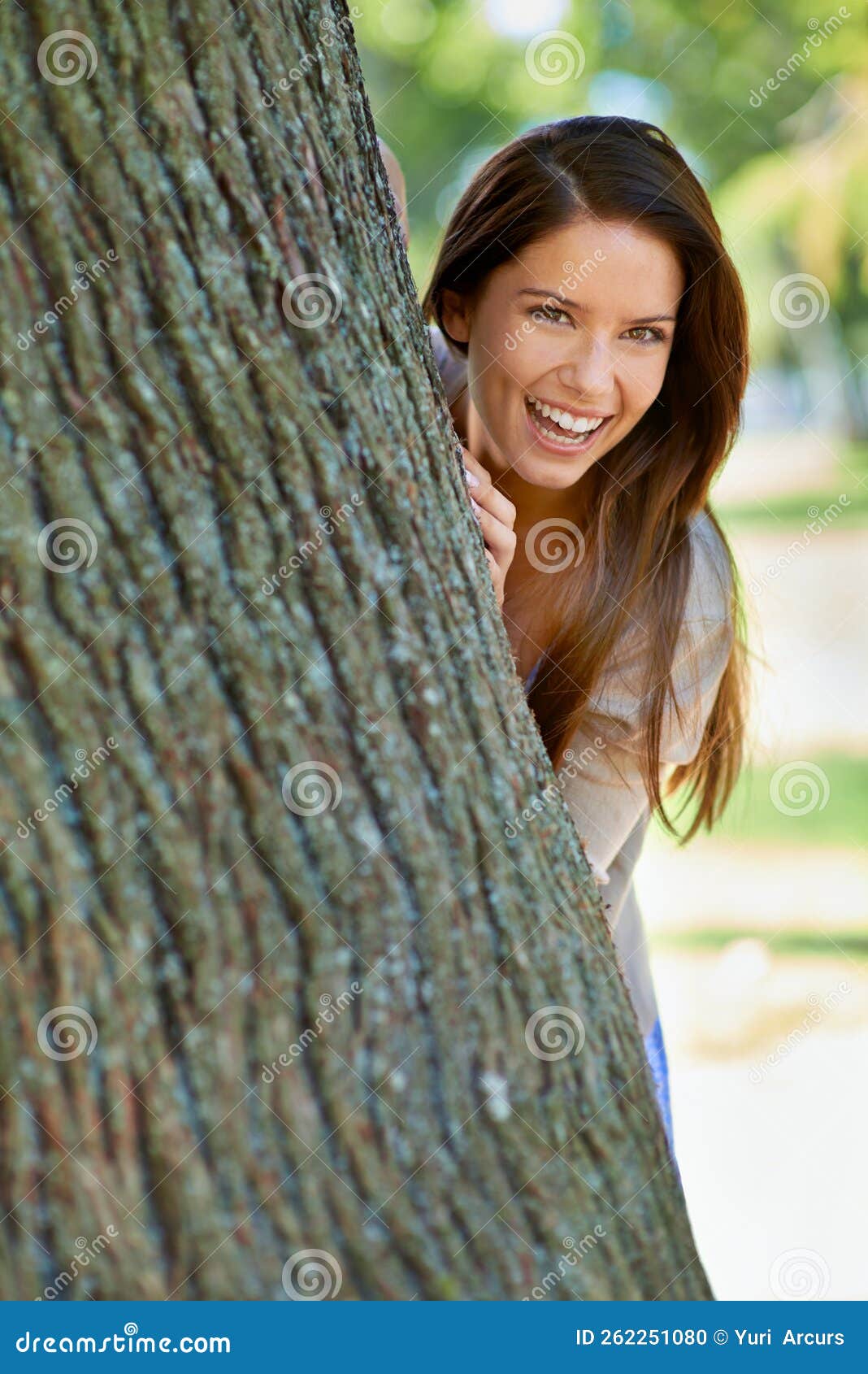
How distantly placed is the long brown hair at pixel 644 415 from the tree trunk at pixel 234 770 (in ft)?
3.30

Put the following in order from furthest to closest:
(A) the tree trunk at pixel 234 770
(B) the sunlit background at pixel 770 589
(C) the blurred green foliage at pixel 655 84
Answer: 1. (C) the blurred green foliage at pixel 655 84
2. (B) the sunlit background at pixel 770 589
3. (A) the tree trunk at pixel 234 770

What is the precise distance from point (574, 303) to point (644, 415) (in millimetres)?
362

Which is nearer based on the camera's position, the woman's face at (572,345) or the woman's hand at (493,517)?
the woman's hand at (493,517)

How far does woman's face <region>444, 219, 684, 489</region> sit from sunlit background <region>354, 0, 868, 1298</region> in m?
0.61

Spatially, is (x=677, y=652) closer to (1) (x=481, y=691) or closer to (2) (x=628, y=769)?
(2) (x=628, y=769)

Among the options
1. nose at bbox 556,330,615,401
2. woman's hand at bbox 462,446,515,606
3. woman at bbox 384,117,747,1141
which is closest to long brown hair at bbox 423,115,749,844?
woman at bbox 384,117,747,1141

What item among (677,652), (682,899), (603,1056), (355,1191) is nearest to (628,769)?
(677,652)

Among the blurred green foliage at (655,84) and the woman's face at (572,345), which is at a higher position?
the blurred green foliage at (655,84)

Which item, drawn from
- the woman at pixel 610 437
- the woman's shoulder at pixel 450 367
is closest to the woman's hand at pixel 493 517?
the woman at pixel 610 437

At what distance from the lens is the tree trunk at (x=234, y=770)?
1.45 metres

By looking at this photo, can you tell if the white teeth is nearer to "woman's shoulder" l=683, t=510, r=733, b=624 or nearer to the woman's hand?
"woman's shoulder" l=683, t=510, r=733, b=624

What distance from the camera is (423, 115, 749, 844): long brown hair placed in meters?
2.62

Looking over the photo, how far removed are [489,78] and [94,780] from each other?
816 inches

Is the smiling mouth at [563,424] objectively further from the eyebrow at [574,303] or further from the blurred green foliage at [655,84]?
the blurred green foliage at [655,84]
